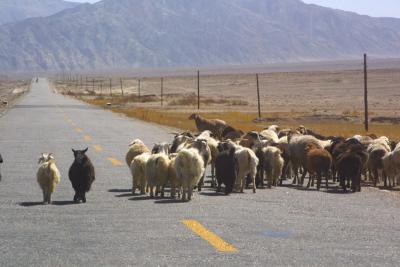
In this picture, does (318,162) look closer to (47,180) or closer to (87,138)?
(47,180)

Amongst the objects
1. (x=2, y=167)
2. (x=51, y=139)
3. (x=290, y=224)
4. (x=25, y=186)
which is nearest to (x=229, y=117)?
(x=51, y=139)

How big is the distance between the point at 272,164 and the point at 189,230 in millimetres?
6213

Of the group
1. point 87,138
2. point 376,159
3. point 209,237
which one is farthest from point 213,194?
point 87,138

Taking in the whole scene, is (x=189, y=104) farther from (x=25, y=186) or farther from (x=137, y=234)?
(x=137, y=234)

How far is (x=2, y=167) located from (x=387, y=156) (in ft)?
29.5

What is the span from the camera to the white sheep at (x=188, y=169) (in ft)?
42.8

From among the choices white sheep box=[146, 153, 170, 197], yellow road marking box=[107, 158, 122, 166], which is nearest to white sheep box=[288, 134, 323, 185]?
yellow road marking box=[107, 158, 122, 166]

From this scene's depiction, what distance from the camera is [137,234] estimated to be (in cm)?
976

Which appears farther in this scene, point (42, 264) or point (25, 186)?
point (25, 186)

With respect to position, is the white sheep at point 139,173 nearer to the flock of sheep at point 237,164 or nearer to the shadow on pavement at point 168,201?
the flock of sheep at point 237,164

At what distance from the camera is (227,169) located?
14422 mm

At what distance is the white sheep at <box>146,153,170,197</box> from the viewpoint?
13.5m

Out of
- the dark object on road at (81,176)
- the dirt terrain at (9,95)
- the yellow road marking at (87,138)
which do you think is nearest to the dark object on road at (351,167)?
the dark object on road at (81,176)

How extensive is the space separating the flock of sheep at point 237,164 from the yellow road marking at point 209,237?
8.42ft
